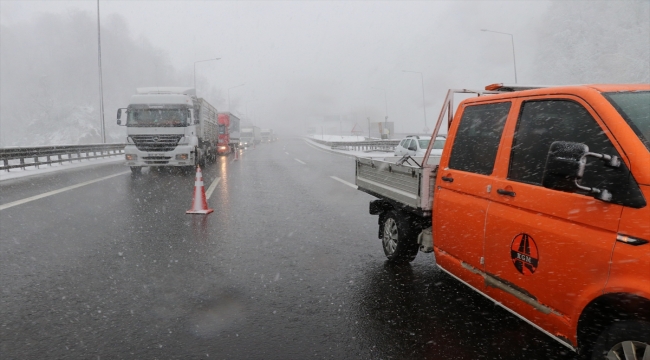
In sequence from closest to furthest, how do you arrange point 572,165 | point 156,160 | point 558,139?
point 572,165 < point 558,139 < point 156,160

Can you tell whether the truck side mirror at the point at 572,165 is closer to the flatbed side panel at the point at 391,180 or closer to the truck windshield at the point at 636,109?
the truck windshield at the point at 636,109

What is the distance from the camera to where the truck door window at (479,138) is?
12.9ft

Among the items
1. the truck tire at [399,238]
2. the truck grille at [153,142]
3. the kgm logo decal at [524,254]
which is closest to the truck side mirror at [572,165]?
the kgm logo decal at [524,254]

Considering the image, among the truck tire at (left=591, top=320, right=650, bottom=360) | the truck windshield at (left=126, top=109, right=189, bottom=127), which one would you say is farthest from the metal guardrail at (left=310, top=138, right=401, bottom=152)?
the truck tire at (left=591, top=320, right=650, bottom=360)

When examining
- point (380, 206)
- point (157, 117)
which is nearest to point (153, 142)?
point (157, 117)

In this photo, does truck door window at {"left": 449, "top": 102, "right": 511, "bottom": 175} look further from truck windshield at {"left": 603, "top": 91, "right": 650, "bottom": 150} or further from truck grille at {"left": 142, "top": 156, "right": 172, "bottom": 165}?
truck grille at {"left": 142, "top": 156, "right": 172, "bottom": 165}

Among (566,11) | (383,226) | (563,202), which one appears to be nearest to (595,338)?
(563,202)

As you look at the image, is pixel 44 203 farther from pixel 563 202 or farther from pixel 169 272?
pixel 563 202

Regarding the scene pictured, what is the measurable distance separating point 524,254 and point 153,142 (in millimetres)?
17037

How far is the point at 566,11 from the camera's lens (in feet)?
282

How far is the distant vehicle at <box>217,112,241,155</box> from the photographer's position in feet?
117

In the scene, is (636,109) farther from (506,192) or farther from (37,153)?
(37,153)

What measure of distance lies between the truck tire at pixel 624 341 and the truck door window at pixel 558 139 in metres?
0.66

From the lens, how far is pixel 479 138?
421 cm
